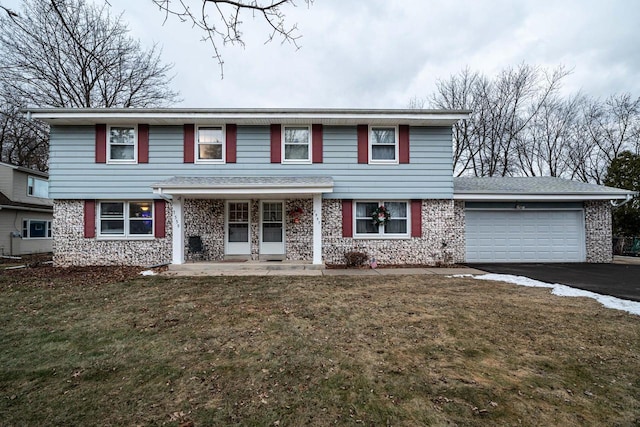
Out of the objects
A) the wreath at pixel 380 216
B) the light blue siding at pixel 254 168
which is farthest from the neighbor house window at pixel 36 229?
the wreath at pixel 380 216

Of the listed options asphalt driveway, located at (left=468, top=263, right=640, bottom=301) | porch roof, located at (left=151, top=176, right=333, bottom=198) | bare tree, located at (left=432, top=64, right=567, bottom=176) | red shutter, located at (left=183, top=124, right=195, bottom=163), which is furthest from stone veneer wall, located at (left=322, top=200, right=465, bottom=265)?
bare tree, located at (left=432, top=64, right=567, bottom=176)

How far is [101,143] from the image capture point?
417 inches

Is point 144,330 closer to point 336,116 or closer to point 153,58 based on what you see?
point 336,116

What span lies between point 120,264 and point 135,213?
187 cm

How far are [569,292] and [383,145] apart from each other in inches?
272

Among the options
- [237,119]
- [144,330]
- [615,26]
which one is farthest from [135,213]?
[615,26]

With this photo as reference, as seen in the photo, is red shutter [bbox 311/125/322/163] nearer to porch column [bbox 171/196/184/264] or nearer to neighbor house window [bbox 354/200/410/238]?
neighbor house window [bbox 354/200/410/238]

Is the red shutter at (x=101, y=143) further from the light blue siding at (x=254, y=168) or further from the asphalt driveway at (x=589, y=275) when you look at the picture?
the asphalt driveway at (x=589, y=275)

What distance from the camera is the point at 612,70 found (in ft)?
73.8

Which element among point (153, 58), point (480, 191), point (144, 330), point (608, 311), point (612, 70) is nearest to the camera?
point (144, 330)

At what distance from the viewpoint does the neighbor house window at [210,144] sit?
10797 mm

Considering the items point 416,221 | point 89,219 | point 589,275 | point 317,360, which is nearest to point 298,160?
point 416,221

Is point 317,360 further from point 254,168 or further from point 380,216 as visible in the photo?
point 254,168

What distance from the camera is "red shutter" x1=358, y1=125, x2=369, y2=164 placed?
10836 millimetres
